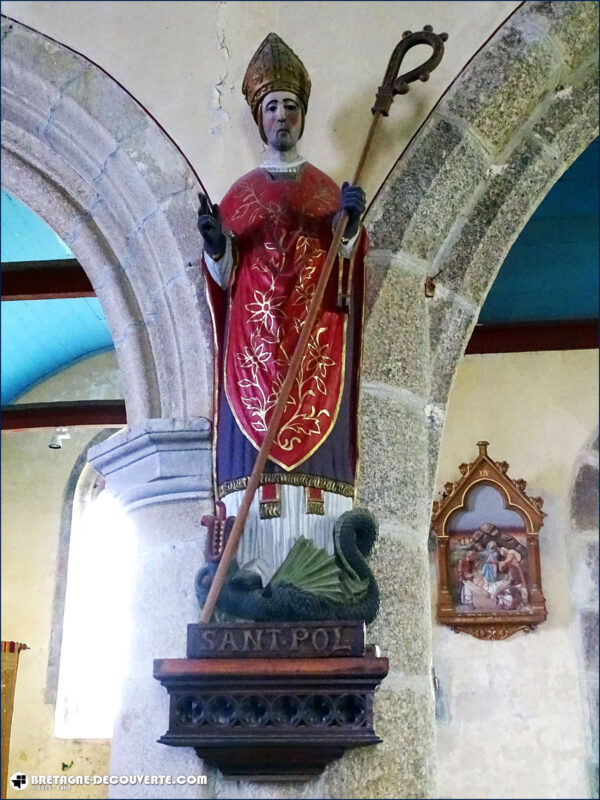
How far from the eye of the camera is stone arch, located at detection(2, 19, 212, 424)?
2580 mm

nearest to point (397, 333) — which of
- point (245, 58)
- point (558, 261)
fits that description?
point (245, 58)

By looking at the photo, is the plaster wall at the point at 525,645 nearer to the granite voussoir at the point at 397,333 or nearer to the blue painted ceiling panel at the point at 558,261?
the blue painted ceiling panel at the point at 558,261

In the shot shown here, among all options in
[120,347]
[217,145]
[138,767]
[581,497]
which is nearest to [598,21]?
[217,145]

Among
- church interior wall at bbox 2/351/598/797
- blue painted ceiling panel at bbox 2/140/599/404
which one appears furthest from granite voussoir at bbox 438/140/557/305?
church interior wall at bbox 2/351/598/797

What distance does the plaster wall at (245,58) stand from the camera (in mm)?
2723

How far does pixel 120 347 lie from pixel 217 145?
2.13ft

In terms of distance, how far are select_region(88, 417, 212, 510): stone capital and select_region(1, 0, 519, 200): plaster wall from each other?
72cm

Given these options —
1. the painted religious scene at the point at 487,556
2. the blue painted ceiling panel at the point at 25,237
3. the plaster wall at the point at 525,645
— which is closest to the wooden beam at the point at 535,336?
the plaster wall at the point at 525,645

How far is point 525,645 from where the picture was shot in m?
5.39

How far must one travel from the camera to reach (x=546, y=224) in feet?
14.6

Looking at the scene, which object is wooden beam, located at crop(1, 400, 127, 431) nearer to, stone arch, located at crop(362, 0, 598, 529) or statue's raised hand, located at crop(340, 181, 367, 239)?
stone arch, located at crop(362, 0, 598, 529)

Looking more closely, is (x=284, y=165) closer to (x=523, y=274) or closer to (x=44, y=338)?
(x=523, y=274)

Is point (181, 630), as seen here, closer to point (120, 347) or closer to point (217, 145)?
point (120, 347)

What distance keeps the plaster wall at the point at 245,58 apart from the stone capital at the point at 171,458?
72 cm
